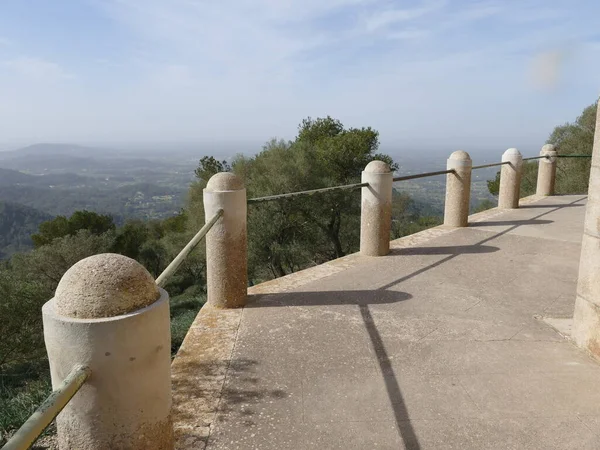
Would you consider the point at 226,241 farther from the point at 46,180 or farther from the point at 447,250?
the point at 46,180

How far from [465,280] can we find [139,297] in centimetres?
421

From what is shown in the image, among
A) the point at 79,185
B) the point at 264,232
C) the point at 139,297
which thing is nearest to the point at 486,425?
the point at 139,297

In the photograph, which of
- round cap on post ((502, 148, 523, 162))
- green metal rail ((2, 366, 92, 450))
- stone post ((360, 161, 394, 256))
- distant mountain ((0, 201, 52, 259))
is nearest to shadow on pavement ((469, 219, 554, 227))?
round cap on post ((502, 148, 523, 162))

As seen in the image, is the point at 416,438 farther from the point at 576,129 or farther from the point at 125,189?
the point at 125,189

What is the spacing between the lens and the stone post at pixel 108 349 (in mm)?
1683

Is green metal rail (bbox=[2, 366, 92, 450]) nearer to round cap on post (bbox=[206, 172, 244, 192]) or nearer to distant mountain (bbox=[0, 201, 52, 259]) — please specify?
round cap on post (bbox=[206, 172, 244, 192])

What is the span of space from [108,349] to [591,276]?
3.40 meters

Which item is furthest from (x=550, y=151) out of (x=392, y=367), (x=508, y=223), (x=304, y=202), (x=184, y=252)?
(x=304, y=202)

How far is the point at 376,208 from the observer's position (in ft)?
20.0

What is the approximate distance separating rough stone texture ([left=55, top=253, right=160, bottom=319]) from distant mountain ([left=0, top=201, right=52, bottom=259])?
246 ft

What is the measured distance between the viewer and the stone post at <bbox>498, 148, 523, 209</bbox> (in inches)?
382

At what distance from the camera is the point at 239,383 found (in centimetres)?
303

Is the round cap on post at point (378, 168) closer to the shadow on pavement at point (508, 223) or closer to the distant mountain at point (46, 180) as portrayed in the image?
the shadow on pavement at point (508, 223)

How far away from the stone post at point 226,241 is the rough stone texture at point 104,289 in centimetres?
231
